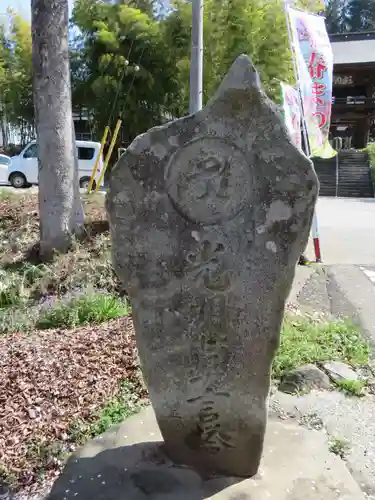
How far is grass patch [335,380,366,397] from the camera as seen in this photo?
130 inches

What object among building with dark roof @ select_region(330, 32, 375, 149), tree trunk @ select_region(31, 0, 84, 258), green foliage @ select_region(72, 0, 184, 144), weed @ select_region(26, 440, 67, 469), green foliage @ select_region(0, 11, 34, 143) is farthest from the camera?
building with dark roof @ select_region(330, 32, 375, 149)

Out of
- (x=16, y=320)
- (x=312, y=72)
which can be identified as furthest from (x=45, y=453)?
(x=312, y=72)

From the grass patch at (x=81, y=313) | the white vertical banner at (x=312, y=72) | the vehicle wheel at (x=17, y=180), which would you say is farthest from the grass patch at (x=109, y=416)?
the vehicle wheel at (x=17, y=180)

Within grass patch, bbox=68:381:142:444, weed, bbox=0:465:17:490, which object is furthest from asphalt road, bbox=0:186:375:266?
weed, bbox=0:465:17:490

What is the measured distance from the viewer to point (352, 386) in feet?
10.9

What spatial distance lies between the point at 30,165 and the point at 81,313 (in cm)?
1453

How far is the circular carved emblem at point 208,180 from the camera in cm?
195

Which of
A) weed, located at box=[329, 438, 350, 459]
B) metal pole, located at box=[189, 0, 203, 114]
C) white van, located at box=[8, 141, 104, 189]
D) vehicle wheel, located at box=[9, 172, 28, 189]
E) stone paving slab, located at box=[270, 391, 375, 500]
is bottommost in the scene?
stone paving slab, located at box=[270, 391, 375, 500]

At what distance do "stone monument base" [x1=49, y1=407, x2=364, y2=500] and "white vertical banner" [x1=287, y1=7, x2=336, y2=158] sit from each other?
4.75 m

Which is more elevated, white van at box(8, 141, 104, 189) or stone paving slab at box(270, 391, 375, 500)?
white van at box(8, 141, 104, 189)

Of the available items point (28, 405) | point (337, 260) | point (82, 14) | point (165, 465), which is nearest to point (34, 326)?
point (28, 405)

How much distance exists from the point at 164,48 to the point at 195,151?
18829mm

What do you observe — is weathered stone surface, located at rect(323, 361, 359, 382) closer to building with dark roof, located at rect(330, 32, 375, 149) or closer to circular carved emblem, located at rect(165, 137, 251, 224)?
circular carved emblem, located at rect(165, 137, 251, 224)

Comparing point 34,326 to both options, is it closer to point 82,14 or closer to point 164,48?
point 164,48
